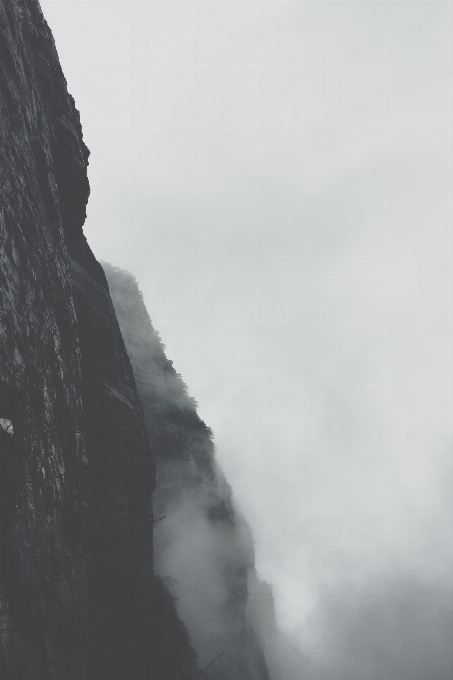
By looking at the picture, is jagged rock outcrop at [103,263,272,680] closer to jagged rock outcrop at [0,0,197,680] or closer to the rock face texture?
the rock face texture

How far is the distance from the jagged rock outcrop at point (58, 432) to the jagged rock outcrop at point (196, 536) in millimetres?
8579

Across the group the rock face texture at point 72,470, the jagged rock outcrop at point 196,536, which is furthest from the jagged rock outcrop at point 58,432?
the jagged rock outcrop at point 196,536

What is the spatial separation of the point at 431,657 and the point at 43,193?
172 m

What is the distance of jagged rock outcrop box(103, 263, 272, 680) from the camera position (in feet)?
106

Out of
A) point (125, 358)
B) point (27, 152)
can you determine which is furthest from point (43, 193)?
point (125, 358)

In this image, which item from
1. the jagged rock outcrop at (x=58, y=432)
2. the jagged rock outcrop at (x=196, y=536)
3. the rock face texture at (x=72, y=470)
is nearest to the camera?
the jagged rock outcrop at (x=58, y=432)

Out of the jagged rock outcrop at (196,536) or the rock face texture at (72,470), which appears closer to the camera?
the rock face texture at (72,470)

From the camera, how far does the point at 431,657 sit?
145m

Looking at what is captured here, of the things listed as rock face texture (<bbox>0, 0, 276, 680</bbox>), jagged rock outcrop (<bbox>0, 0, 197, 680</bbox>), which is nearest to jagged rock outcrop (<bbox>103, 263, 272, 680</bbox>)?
rock face texture (<bbox>0, 0, 276, 680</bbox>)

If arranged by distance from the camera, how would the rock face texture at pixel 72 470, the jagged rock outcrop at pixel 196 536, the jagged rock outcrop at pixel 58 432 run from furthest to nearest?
the jagged rock outcrop at pixel 196 536 → the rock face texture at pixel 72 470 → the jagged rock outcrop at pixel 58 432

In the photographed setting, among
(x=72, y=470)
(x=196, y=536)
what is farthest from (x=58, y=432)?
(x=196, y=536)

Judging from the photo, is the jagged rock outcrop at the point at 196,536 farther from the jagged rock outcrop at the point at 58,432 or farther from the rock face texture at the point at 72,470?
the jagged rock outcrop at the point at 58,432

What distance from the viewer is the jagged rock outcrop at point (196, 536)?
32250 millimetres

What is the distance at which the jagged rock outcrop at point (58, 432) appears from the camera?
259 inches
